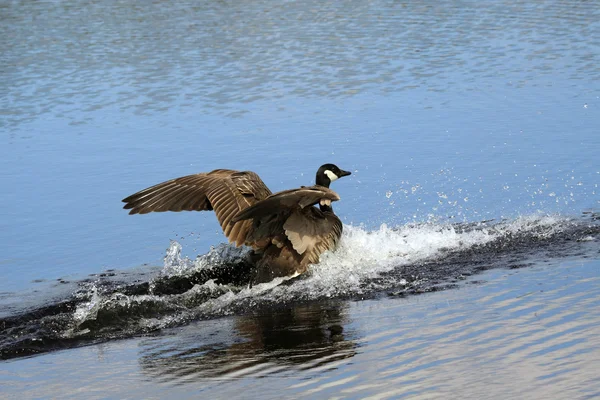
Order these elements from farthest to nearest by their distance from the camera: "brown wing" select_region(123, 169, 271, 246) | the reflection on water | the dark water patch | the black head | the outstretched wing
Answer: the black head
"brown wing" select_region(123, 169, 271, 246)
the outstretched wing
the dark water patch
the reflection on water

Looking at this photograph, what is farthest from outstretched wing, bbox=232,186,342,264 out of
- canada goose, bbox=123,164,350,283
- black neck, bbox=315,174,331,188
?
black neck, bbox=315,174,331,188

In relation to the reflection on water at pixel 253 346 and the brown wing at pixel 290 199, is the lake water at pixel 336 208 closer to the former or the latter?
the reflection on water at pixel 253 346

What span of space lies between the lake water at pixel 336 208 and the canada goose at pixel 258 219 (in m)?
0.20

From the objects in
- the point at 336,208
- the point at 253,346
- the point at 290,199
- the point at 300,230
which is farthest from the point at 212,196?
the point at 253,346

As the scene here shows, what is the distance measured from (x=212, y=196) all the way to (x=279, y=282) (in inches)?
39.8

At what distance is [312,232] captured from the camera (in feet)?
28.5

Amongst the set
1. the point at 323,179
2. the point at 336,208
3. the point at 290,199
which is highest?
the point at 323,179

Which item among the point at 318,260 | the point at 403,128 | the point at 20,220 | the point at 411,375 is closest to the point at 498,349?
the point at 411,375

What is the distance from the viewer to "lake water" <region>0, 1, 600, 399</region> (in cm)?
616

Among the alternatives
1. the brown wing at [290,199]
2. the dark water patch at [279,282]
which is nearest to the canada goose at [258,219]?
the dark water patch at [279,282]

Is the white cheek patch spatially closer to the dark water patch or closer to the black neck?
the black neck

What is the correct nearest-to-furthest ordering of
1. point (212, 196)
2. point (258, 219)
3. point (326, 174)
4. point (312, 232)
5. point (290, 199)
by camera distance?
point (290, 199) → point (258, 219) → point (312, 232) → point (212, 196) → point (326, 174)

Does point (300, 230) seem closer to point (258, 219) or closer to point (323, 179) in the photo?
point (258, 219)

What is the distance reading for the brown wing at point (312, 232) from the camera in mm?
8523
